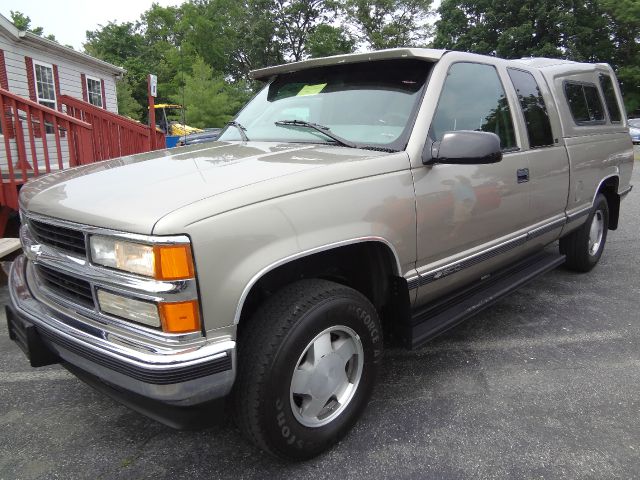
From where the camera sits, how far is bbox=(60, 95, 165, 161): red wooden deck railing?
7.72 m

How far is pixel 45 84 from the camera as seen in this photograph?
11492 mm

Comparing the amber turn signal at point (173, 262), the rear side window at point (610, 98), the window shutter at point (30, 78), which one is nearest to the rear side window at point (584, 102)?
the rear side window at point (610, 98)

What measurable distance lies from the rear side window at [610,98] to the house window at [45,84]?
11.3 metres

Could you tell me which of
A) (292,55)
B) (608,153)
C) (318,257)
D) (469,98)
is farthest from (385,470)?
(292,55)

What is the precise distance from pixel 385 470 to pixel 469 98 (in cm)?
218

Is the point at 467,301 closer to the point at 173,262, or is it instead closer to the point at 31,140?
the point at 173,262

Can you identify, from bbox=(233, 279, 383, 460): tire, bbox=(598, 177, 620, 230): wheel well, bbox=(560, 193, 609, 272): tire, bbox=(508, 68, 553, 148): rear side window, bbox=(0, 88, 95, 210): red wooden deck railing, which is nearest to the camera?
bbox=(233, 279, 383, 460): tire

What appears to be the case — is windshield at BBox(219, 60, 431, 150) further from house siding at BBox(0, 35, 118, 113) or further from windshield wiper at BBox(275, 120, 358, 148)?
house siding at BBox(0, 35, 118, 113)

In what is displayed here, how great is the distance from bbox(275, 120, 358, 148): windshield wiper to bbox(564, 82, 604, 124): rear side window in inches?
98.2

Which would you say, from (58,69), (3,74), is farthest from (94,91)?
(3,74)

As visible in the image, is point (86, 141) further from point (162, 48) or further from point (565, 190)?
point (162, 48)

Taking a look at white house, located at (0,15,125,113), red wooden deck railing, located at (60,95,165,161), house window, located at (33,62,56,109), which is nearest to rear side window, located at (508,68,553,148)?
red wooden deck railing, located at (60,95,165,161)

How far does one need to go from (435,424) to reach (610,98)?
164 inches

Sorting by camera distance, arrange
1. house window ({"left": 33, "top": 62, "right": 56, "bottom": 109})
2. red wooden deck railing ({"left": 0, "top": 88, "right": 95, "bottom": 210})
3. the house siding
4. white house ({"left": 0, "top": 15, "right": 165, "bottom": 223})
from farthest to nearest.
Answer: house window ({"left": 33, "top": 62, "right": 56, "bottom": 109}), the house siding, white house ({"left": 0, "top": 15, "right": 165, "bottom": 223}), red wooden deck railing ({"left": 0, "top": 88, "right": 95, "bottom": 210})
